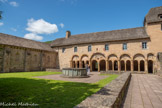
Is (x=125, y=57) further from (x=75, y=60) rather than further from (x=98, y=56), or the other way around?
(x=75, y=60)

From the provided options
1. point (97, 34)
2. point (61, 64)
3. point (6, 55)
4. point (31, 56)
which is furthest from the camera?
point (61, 64)

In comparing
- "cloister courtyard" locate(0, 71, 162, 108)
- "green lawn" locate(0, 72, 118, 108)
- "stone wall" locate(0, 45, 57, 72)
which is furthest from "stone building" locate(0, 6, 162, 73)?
"green lawn" locate(0, 72, 118, 108)

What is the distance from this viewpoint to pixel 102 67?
91.9 feet

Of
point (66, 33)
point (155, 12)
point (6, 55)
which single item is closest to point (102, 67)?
point (66, 33)

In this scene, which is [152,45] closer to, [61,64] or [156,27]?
[156,27]

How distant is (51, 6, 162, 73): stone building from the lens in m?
19.5

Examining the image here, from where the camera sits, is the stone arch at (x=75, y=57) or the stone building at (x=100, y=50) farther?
the stone arch at (x=75, y=57)

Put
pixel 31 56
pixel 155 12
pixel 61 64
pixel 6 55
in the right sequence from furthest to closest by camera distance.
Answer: pixel 61 64, pixel 31 56, pixel 155 12, pixel 6 55

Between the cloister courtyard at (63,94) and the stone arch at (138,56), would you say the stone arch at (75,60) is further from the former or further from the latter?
the cloister courtyard at (63,94)

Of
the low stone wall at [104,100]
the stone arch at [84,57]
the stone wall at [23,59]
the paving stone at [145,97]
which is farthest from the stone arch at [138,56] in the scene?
the stone wall at [23,59]

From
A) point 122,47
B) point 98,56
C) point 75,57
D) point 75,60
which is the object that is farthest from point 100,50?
point 75,60

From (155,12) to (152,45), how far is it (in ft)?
25.2

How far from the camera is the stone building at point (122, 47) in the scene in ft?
64.1

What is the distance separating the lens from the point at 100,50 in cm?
2378
